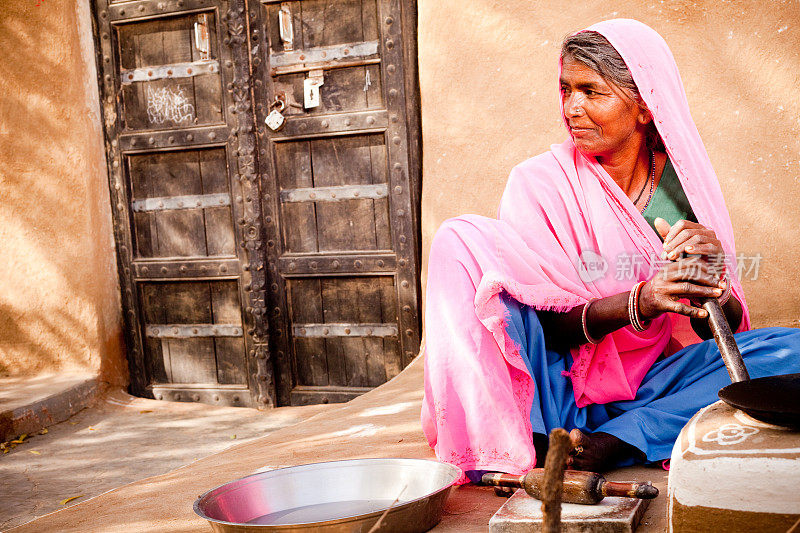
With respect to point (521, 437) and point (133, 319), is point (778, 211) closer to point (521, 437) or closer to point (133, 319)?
point (521, 437)

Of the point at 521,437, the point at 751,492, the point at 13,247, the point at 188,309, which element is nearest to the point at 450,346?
the point at 521,437

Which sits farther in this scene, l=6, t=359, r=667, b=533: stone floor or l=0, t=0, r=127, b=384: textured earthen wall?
l=0, t=0, r=127, b=384: textured earthen wall

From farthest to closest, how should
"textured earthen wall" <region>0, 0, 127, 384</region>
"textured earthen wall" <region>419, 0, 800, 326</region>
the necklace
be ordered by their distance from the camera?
"textured earthen wall" <region>0, 0, 127, 384</region>
"textured earthen wall" <region>419, 0, 800, 326</region>
the necklace

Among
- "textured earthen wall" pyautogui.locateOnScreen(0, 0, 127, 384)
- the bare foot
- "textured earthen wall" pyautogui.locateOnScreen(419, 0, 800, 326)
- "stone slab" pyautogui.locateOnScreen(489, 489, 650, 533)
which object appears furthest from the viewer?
"textured earthen wall" pyautogui.locateOnScreen(0, 0, 127, 384)

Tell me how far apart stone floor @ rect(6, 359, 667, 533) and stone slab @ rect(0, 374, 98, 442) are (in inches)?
4.2

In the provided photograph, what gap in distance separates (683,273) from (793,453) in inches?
23.8

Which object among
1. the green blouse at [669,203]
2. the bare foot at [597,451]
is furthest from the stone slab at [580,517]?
the green blouse at [669,203]

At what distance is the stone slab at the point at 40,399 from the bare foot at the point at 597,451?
2978 millimetres

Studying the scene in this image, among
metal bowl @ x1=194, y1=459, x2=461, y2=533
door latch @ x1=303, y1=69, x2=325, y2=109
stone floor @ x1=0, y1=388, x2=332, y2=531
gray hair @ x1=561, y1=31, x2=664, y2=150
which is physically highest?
door latch @ x1=303, y1=69, x2=325, y2=109

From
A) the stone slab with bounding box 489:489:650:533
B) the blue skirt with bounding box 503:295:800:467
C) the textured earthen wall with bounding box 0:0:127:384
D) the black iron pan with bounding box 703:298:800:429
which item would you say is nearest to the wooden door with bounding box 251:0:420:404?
the textured earthen wall with bounding box 0:0:127:384

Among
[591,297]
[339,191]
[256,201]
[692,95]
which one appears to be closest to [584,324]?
[591,297]

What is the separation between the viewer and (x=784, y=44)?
300 cm

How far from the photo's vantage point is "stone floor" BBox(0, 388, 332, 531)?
3.07m

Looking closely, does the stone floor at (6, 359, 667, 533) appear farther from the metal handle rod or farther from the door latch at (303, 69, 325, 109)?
the door latch at (303, 69, 325, 109)
